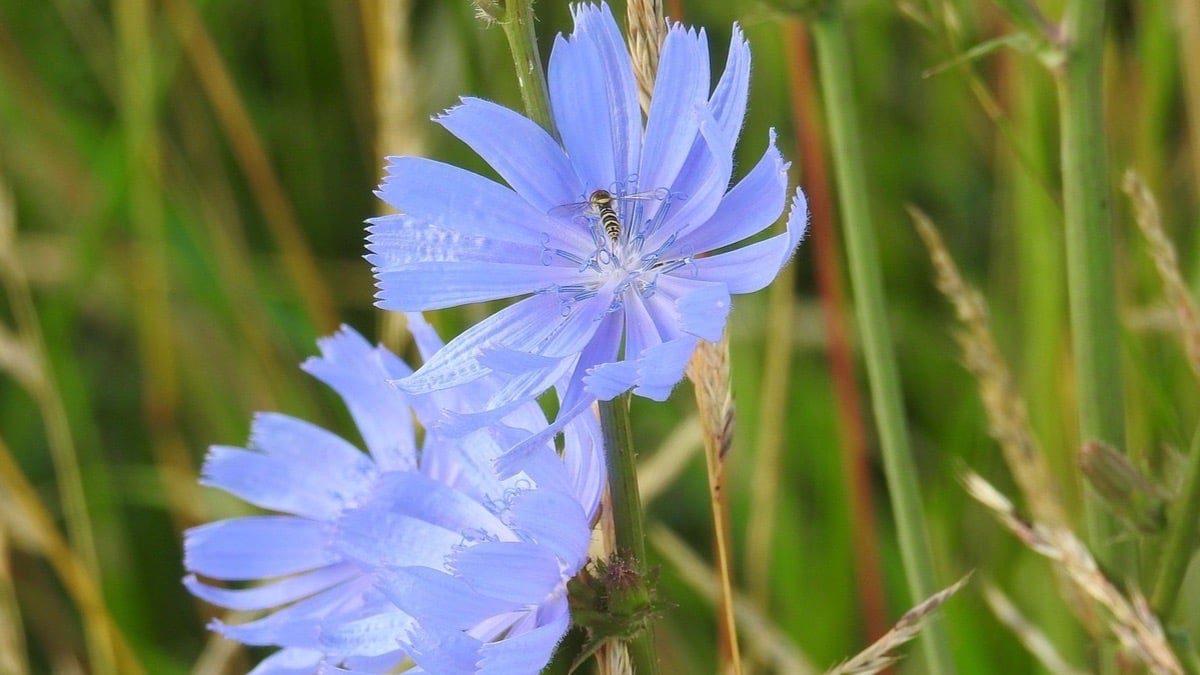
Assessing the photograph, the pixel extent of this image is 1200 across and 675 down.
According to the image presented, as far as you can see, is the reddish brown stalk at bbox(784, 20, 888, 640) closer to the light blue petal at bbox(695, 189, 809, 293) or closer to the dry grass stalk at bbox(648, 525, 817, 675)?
the dry grass stalk at bbox(648, 525, 817, 675)

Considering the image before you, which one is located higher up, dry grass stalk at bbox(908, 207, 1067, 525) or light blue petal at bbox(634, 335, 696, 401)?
light blue petal at bbox(634, 335, 696, 401)

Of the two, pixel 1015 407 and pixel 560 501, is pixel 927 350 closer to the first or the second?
pixel 1015 407

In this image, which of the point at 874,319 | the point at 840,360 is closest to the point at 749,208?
the point at 874,319

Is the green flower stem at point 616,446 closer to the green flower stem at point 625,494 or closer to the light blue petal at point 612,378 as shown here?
the green flower stem at point 625,494

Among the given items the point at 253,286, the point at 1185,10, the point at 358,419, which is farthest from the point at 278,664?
the point at 1185,10

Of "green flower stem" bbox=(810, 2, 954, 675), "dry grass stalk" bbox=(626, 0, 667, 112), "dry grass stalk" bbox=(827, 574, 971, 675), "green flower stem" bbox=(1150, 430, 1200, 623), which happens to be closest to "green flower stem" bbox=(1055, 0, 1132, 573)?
"green flower stem" bbox=(1150, 430, 1200, 623)

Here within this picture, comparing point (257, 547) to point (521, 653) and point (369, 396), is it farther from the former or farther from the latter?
point (521, 653)

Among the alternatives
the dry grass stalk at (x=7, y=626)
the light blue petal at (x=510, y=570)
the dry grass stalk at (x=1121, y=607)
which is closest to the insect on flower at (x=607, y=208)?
the light blue petal at (x=510, y=570)
